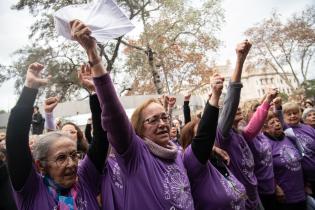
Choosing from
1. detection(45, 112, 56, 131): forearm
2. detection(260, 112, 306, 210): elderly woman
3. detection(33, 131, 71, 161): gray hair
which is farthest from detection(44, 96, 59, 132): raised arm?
detection(260, 112, 306, 210): elderly woman

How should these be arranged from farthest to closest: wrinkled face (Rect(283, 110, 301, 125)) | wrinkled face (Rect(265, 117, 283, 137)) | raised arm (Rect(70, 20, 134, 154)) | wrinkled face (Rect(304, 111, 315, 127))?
wrinkled face (Rect(304, 111, 315, 127)), wrinkled face (Rect(283, 110, 301, 125)), wrinkled face (Rect(265, 117, 283, 137)), raised arm (Rect(70, 20, 134, 154))

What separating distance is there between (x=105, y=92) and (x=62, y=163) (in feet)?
1.83

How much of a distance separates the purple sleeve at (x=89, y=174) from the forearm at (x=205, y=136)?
71cm

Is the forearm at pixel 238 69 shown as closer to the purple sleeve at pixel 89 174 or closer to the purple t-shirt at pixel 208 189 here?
the purple t-shirt at pixel 208 189

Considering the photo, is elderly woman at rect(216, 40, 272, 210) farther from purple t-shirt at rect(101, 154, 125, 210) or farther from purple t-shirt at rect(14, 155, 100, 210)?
purple t-shirt at rect(14, 155, 100, 210)

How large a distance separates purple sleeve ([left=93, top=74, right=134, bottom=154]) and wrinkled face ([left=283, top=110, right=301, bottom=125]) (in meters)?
3.10

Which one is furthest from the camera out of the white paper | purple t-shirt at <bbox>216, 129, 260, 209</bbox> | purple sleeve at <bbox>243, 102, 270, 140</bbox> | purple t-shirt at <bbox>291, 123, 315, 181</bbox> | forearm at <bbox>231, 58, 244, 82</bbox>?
purple t-shirt at <bbox>291, 123, 315, 181</bbox>

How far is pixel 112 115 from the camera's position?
1.84m

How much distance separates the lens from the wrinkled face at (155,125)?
2.24 metres

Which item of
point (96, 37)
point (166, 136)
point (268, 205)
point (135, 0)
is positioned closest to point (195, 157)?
point (166, 136)

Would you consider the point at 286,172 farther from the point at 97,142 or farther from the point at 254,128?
the point at 97,142

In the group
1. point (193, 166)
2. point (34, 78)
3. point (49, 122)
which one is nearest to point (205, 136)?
point (193, 166)

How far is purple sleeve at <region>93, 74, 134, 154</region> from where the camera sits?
1.81m

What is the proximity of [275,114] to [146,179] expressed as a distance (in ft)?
8.68
